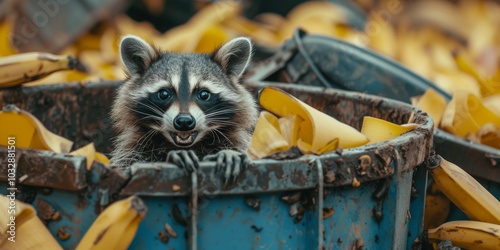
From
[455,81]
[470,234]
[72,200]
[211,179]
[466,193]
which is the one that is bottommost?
[455,81]

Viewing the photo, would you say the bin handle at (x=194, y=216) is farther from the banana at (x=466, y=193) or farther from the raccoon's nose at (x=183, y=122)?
the banana at (x=466, y=193)

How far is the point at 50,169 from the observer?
2.25 metres

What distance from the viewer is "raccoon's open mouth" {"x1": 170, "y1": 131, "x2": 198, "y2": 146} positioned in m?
3.01

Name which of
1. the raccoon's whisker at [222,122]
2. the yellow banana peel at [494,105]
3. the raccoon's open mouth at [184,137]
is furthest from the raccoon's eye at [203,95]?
the yellow banana peel at [494,105]

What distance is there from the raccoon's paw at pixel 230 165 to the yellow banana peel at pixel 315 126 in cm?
36

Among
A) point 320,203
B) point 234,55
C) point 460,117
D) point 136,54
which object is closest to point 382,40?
point 460,117

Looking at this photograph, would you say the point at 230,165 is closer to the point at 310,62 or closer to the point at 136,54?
the point at 136,54

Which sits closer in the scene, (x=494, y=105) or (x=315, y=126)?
(x=315, y=126)

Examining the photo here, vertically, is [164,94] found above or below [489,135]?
above

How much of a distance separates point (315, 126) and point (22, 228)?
3.20 feet

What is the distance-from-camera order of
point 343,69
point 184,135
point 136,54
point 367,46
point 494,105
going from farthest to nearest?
1. point 367,46
2. point 343,69
3. point 494,105
4. point 136,54
5. point 184,135

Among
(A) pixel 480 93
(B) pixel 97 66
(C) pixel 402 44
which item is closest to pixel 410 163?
(A) pixel 480 93

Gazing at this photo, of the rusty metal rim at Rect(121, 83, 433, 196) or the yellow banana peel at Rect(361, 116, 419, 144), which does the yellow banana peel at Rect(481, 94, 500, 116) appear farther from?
the rusty metal rim at Rect(121, 83, 433, 196)

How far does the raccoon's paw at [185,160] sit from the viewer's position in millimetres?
2211
